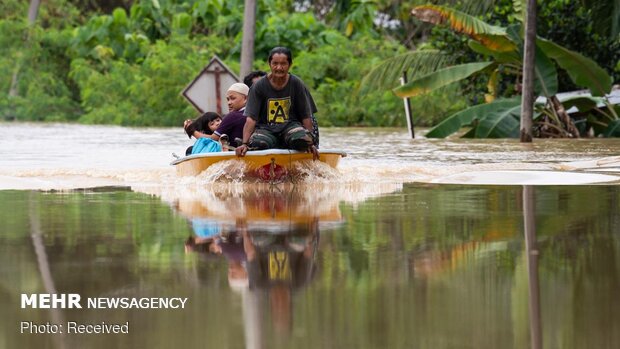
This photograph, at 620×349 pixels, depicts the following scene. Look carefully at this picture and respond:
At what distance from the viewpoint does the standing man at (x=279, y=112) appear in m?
15.5

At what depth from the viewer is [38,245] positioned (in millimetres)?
9242

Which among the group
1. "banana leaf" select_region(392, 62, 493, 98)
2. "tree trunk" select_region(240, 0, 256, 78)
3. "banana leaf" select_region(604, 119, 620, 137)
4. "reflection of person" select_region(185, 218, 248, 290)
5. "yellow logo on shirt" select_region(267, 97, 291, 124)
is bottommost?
"banana leaf" select_region(604, 119, 620, 137)

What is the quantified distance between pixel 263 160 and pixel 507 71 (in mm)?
18132

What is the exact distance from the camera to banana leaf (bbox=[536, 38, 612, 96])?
2948 cm

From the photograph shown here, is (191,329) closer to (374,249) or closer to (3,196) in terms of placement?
(374,249)

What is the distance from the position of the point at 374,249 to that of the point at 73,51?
53.1m

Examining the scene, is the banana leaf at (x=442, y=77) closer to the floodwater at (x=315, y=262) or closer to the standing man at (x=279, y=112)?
the floodwater at (x=315, y=262)

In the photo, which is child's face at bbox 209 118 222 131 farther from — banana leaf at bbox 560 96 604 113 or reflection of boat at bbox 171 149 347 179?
banana leaf at bbox 560 96 604 113

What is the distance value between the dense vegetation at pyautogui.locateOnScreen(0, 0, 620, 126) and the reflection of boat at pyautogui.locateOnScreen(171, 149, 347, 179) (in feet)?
90.2

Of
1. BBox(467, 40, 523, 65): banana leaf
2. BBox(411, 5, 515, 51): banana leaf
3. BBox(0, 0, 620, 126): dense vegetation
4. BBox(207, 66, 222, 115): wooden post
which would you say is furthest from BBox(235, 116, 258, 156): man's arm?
BBox(0, 0, 620, 126): dense vegetation

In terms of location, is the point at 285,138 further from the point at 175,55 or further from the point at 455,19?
the point at 175,55

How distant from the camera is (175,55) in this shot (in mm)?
52219

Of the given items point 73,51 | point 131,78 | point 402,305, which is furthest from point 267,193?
point 73,51

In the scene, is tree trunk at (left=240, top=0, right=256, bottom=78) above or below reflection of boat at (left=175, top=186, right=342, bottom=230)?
above
